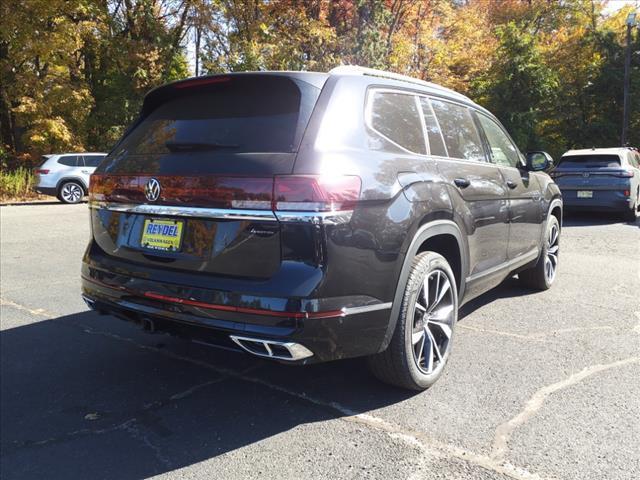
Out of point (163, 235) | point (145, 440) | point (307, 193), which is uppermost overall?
point (307, 193)

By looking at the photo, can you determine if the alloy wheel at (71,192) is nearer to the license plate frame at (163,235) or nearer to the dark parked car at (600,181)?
the dark parked car at (600,181)

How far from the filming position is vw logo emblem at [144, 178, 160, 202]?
111 inches

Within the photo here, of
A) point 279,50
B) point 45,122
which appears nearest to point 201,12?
point 279,50

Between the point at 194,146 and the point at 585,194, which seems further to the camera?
the point at 585,194

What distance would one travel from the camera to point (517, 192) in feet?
14.8

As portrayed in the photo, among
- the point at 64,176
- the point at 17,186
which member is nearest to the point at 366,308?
the point at 64,176

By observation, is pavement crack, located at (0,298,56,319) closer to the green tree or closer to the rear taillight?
the rear taillight

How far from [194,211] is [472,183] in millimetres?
1983

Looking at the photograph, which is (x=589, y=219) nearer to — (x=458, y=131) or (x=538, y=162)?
(x=538, y=162)

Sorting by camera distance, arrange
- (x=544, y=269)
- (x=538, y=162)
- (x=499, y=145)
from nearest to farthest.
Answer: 1. (x=499, y=145)
2. (x=538, y=162)
3. (x=544, y=269)

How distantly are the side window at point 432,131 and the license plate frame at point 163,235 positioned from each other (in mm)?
1682

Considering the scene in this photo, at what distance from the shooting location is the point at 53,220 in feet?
40.0

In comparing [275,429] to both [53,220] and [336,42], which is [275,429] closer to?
[53,220]

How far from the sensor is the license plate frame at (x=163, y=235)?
2.75 metres
